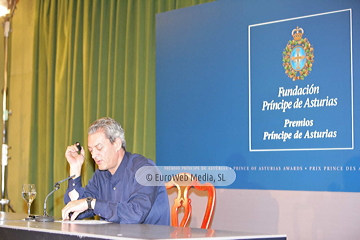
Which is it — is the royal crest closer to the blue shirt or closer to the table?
the blue shirt

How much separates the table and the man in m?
0.12

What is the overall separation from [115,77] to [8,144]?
1.88m

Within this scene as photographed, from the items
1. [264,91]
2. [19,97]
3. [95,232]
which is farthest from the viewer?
[19,97]

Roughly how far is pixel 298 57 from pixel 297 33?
6.0 inches

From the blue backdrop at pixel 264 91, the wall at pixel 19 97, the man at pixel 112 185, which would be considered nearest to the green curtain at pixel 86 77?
the wall at pixel 19 97

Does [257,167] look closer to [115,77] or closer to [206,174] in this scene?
[206,174]

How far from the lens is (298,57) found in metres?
2.94

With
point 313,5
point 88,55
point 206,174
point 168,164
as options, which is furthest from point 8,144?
point 313,5

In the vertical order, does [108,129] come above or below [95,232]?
above

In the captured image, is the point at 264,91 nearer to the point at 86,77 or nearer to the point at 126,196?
the point at 126,196

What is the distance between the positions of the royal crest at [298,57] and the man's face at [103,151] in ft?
3.87

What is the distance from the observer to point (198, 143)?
3393mm

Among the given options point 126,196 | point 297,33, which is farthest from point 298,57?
point 126,196

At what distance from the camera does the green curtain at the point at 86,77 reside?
4.09 meters
